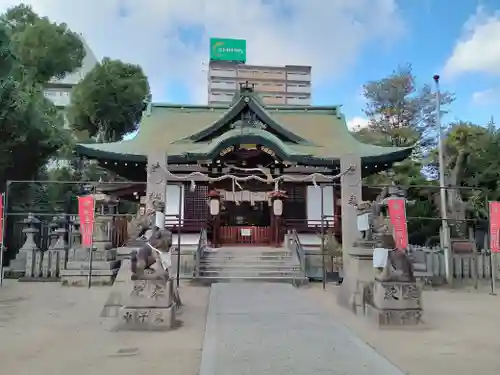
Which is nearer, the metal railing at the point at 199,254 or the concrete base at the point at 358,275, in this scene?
the concrete base at the point at 358,275

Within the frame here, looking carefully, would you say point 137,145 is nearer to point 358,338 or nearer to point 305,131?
point 305,131

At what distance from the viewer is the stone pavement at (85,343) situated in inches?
201

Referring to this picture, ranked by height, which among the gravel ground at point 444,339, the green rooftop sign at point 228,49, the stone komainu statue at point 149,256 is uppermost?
the green rooftop sign at point 228,49

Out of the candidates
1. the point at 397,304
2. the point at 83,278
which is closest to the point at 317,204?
the point at 83,278

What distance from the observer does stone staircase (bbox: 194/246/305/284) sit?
13594 mm

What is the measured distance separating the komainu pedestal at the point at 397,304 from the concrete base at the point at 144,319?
11.9ft

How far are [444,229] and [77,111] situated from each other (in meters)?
25.2

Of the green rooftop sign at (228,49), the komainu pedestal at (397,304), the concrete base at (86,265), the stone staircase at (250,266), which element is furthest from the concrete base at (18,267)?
the green rooftop sign at (228,49)

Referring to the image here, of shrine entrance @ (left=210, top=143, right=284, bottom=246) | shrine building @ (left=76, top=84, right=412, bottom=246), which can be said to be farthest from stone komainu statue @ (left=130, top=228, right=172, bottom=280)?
shrine entrance @ (left=210, top=143, right=284, bottom=246)

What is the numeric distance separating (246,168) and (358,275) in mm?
9653

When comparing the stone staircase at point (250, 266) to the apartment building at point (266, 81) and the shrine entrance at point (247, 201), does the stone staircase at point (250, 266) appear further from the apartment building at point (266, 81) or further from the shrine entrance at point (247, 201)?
the apartment building at point (266, 81)

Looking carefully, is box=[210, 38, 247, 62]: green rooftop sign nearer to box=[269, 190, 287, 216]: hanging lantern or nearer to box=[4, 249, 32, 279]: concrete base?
box=[269, 190, 287, 216]: hanging lantern

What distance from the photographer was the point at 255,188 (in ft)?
61.4

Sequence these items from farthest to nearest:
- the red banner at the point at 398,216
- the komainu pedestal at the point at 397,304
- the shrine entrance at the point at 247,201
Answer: the shrine entrance at the point at 247,201 < the red banner at the point at 398,216 < the komainu pedestal at the point at 397,304
